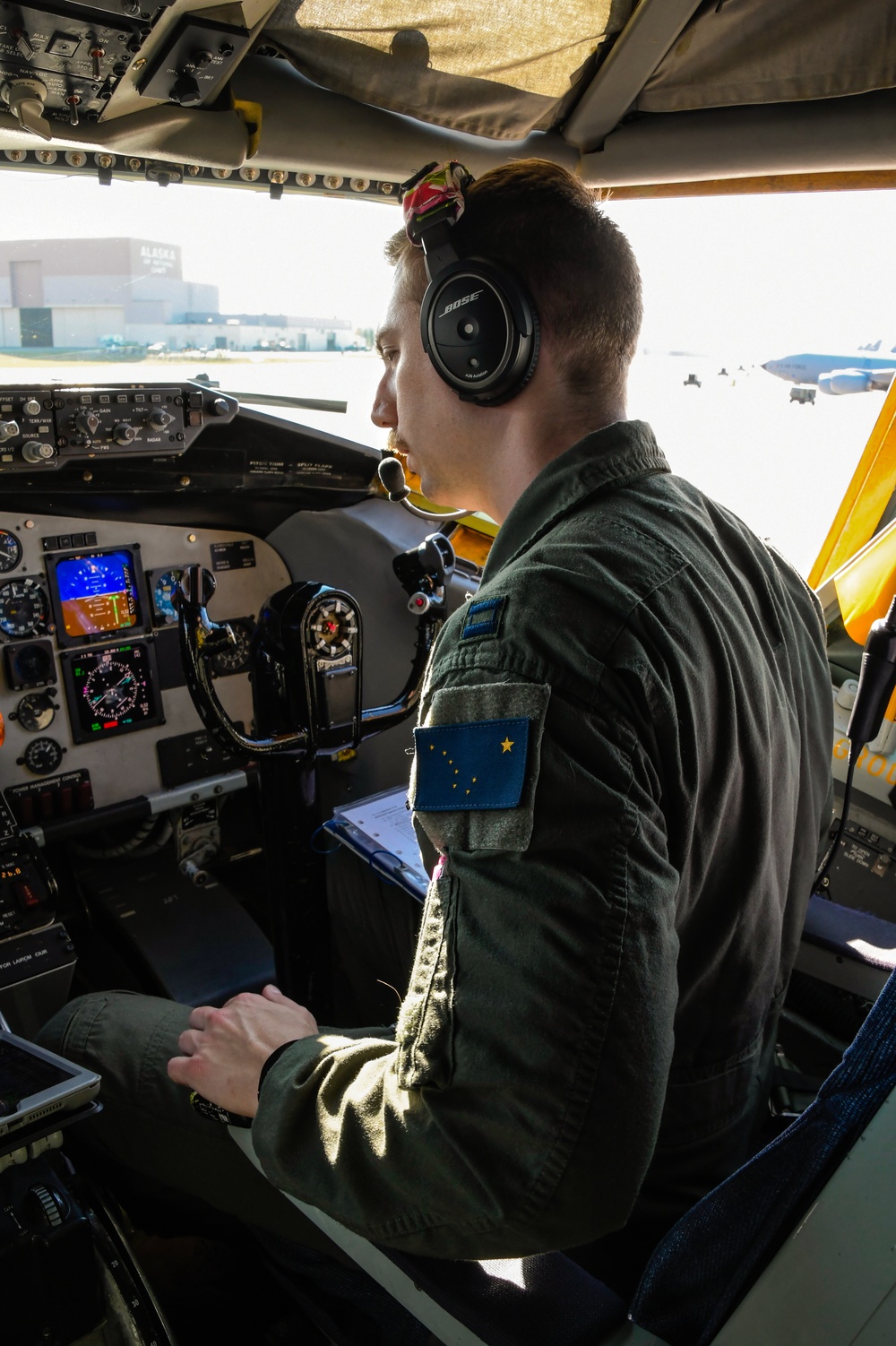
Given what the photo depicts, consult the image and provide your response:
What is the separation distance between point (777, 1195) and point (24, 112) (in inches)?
76.6

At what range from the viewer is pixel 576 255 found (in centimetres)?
99

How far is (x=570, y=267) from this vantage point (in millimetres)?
989

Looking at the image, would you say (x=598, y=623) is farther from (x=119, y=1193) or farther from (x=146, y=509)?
(x=146, y=509)

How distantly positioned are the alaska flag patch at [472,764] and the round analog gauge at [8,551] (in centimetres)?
179

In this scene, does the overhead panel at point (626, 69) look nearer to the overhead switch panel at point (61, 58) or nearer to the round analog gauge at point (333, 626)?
the overhead switch panel at point (61, 58)

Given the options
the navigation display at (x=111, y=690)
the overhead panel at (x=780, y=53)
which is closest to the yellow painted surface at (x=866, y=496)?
the overhead panel at (x=780, y=53)

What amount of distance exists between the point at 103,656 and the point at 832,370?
666cm

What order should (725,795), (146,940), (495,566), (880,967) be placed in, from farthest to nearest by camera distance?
(146,940) < (880,967) < (495,566) < (725,795)

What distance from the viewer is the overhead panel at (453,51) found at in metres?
1.70

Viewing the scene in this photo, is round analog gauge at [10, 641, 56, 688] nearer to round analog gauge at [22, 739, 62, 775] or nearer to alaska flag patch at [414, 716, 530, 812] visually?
round analog gauge at [22, 739, 62, 775]

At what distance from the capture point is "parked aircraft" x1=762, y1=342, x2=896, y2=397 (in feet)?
20.7

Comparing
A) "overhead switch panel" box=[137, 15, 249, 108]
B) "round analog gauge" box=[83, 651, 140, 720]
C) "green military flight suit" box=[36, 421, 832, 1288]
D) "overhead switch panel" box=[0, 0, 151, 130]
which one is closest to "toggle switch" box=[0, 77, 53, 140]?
"overhead switch panel" box=[0, 0, 151, 130]

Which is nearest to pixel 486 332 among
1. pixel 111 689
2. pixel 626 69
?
pixel 626 69

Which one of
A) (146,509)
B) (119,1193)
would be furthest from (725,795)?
(146,509)
